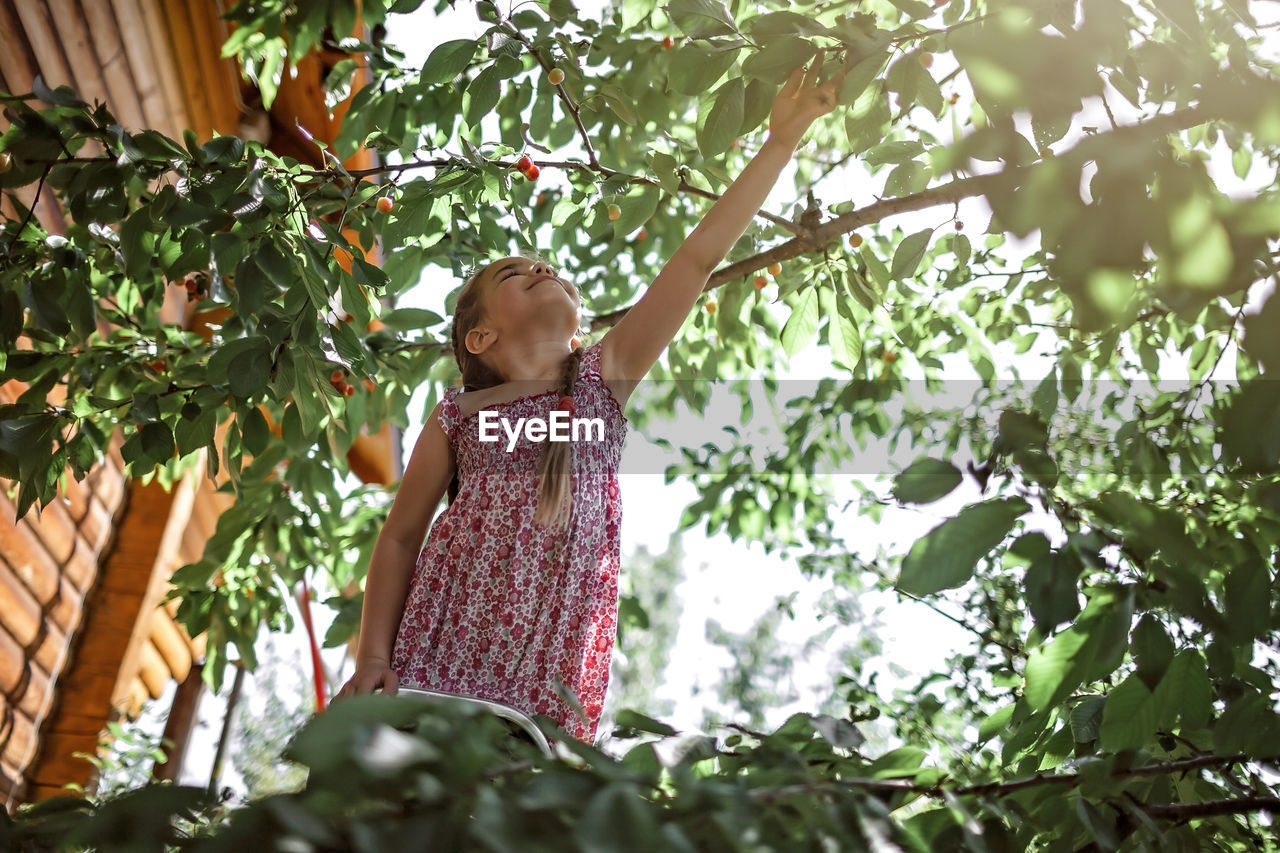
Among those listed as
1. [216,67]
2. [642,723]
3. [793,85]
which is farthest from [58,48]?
[642,723]

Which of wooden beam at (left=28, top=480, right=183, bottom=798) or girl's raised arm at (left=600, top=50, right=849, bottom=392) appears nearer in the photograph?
girl's raised arm at (left=600, top=50, right=849, bottom=392)

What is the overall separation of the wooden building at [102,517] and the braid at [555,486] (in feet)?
4.94

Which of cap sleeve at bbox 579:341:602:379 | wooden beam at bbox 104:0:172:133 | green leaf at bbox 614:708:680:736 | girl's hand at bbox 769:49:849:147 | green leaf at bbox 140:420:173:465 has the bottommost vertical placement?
green leaf at bbox 614:708:680:736

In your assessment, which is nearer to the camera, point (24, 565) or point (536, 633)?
point (536, 633)

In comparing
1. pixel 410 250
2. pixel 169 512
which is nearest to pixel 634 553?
pixel 169 512

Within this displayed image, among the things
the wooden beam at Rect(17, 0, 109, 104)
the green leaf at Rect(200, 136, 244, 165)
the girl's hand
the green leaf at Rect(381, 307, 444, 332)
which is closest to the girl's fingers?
the girl's hand

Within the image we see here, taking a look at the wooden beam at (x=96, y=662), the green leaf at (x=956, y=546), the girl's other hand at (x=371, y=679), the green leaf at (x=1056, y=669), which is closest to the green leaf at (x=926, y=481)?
the green leaf at (x=956, y=546)

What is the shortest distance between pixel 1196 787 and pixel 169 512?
Answer: 2.94 m

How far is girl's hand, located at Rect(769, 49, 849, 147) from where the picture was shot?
1299 mm

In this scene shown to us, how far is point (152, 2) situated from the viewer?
286cm

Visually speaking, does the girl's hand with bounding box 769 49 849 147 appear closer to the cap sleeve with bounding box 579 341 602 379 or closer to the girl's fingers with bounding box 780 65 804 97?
the girl's fingers with bounding box 780 65 804 97

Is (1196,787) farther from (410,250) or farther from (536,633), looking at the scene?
(410,250)

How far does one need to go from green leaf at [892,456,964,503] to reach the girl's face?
102 centimetres

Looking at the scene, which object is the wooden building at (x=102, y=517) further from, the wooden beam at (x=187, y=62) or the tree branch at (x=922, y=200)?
the tree branch at (x=922, y=200)
